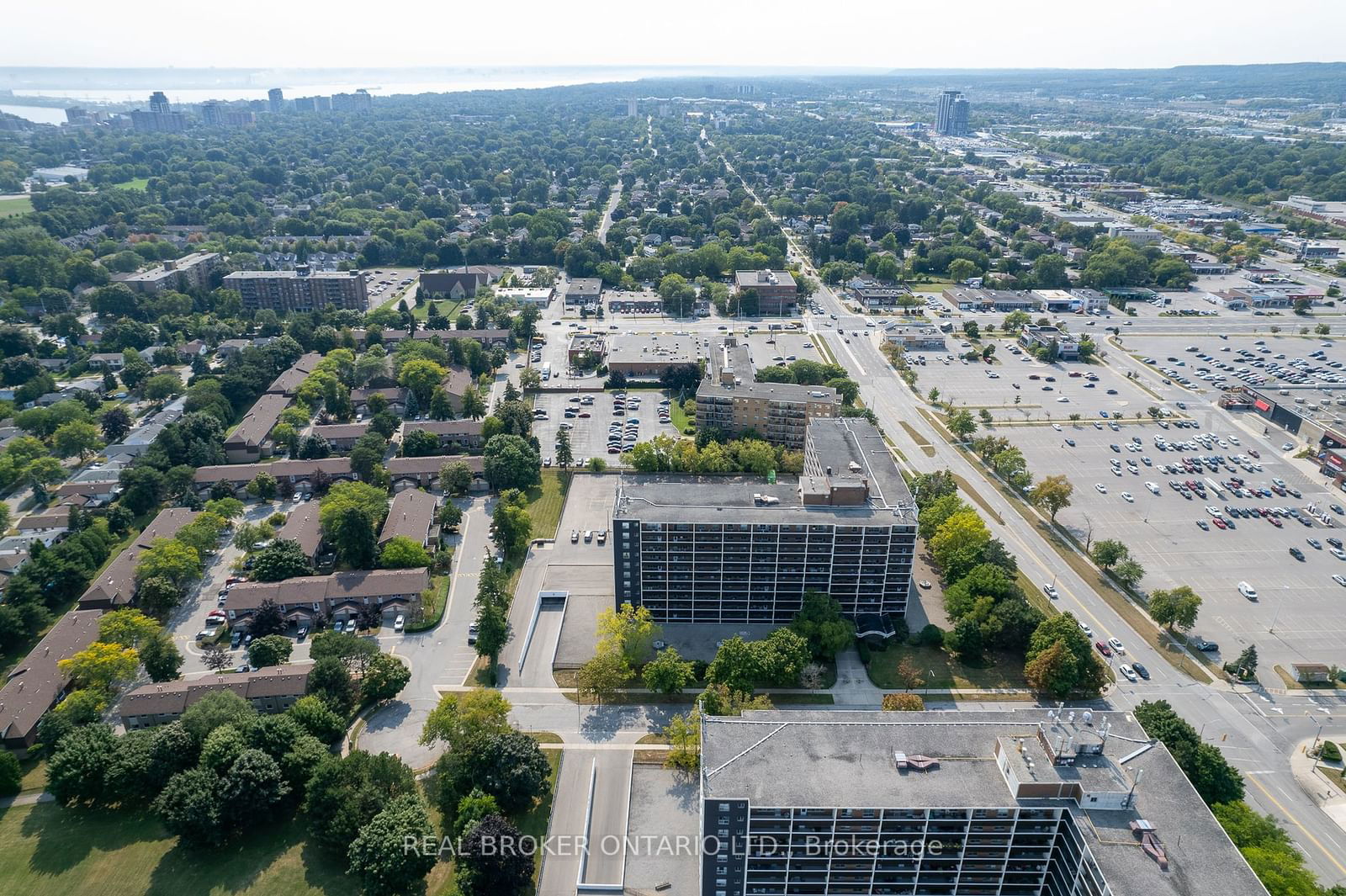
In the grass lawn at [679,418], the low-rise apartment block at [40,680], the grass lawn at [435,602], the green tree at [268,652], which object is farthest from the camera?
the grass lawn at [679,418]

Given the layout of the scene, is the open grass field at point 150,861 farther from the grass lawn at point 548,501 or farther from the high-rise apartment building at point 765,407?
the high-rise apartment building at point 765,407

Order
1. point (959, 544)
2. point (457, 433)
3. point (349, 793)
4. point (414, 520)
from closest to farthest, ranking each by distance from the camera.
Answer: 1. point (349, 793)
2. point (959, 544)
3. point (414, 520)
4. point (457, 433)

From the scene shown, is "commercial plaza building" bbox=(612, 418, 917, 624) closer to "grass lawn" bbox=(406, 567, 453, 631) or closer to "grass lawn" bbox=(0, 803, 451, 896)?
"grass lawn" bbox=(406, 567, 453, 631)

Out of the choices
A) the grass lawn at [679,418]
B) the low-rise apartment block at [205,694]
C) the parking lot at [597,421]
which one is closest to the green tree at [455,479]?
the parking lot at [597,421]

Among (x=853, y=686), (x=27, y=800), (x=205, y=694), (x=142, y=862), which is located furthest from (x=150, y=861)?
(x=853, y=686)

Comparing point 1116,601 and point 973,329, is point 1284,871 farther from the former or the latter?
point 973,329

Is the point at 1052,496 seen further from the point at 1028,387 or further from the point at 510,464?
the point at 510,464
